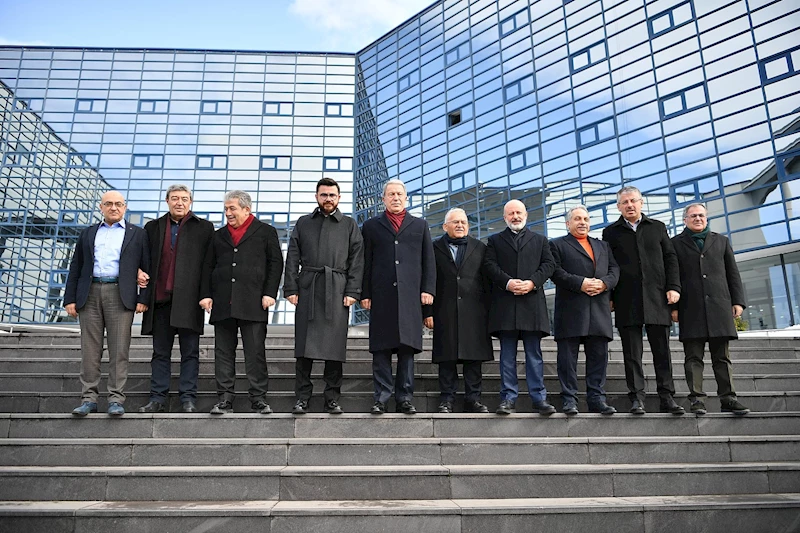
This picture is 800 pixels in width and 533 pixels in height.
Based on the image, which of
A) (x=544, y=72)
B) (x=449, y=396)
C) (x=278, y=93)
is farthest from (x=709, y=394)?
(x=278, y=93)

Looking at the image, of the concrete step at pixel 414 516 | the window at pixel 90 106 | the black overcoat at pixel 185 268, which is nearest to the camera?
the concrete step at pixel 414 516

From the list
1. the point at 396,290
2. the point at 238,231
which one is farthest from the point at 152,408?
the point at 396,290

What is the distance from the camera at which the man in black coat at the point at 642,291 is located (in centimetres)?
491

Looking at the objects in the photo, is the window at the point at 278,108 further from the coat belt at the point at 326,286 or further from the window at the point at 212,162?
the coat belt at the point at 326,286

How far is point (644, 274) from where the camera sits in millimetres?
5074

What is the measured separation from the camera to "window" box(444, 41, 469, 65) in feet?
91.1

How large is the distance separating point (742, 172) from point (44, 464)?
783 inches

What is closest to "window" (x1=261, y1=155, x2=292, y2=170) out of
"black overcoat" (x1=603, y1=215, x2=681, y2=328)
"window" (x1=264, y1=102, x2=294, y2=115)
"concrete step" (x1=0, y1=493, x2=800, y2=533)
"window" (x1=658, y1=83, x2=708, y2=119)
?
"window" (x1=264, y1=102, x2=294, y2=115)

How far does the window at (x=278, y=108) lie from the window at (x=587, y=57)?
1359 cm

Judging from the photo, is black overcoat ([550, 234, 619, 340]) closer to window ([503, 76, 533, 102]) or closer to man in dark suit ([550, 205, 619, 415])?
man in dark suit ([550, 205, 619, 415])

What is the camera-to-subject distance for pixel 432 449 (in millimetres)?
3971

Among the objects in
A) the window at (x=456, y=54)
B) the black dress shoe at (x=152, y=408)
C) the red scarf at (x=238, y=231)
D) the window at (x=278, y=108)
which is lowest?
the black dress shoe at (x=152, y=408)

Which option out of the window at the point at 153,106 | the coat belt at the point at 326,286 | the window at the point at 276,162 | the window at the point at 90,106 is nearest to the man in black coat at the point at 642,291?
the coat belt at the point at 326,286

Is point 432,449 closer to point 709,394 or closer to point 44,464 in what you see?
point 44,464
